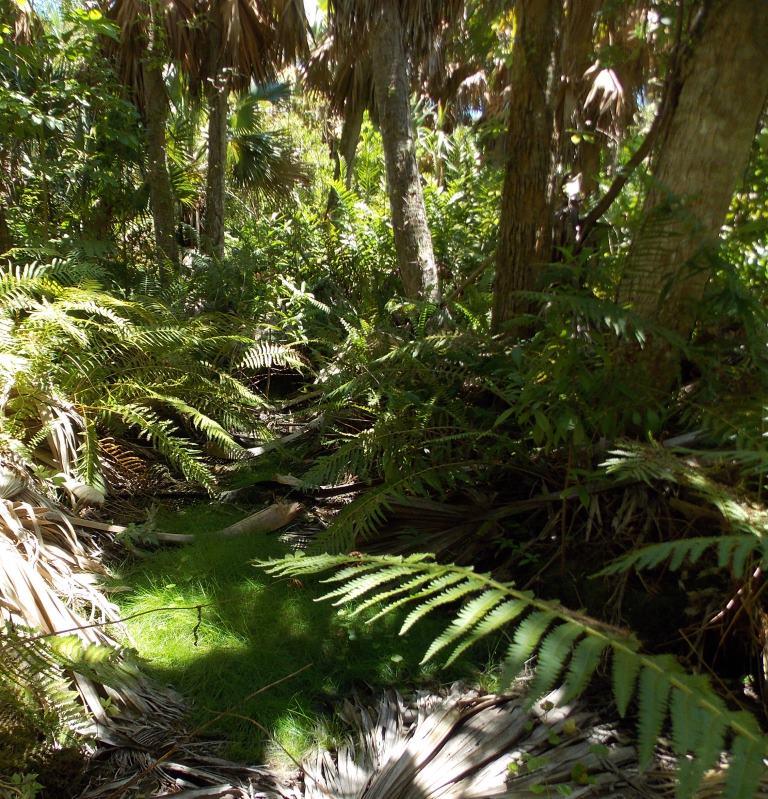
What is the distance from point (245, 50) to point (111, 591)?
6675mm

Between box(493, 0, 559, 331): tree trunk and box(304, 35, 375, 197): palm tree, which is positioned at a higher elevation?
box(304, 35, 375, 197): palm tree

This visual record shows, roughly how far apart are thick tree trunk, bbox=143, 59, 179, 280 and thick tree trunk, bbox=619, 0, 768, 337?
190 inches

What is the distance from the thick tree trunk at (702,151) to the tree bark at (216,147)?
5.21 metres

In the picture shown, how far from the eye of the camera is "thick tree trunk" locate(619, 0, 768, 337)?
250 centimetres

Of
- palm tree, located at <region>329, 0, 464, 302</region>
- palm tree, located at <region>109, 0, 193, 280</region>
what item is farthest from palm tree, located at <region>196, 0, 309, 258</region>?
palm tree, located at <region>329, 0, 464, 302</region>

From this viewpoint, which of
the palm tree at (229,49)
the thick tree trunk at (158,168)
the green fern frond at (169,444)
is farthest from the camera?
the palm tree at (229,49)

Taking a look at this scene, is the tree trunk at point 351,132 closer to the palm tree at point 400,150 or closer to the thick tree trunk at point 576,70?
the palm tree at point 400,150

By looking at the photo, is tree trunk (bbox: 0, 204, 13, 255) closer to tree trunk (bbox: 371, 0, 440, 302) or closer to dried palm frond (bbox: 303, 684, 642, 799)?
tree trunk (bbox: 371, 0, 440, 302)

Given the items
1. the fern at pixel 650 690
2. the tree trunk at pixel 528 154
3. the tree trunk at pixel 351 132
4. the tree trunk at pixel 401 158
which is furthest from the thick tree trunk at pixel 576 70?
the tree trunk at pixel 351 132

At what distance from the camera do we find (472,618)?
126 cm

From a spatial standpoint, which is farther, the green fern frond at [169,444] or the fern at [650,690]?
the green fern frond at [169,444]

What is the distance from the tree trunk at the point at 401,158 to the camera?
493cm

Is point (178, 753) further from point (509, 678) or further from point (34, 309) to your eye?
point (34, 309)

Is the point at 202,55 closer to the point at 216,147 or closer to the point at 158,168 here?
the point at 216,147
